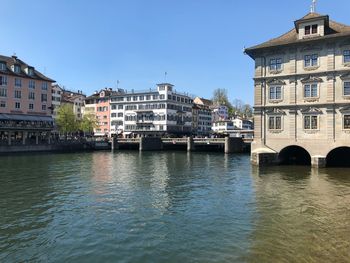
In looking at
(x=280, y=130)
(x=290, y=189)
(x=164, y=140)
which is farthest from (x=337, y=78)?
(x=164, y=140)

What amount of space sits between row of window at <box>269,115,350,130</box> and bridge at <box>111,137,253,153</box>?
31829mm

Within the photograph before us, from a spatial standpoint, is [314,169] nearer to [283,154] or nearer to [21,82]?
[283,154]

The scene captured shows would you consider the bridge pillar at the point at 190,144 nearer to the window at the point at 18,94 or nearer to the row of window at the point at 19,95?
the row of window at the point at 19,95

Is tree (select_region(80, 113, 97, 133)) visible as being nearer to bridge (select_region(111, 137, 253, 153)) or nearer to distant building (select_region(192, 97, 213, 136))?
bridge (select_region(111, 137, 253, 153))

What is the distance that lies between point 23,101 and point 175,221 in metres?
76.2

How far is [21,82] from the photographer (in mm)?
83438

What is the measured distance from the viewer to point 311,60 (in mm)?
41156

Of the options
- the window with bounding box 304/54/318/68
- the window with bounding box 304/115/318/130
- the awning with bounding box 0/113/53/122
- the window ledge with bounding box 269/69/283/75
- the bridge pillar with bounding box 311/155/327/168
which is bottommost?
the bridge pillar with bounding box 311/155/327/168

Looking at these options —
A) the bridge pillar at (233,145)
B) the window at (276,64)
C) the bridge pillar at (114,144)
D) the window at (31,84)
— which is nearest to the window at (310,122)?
the window at (276,64)

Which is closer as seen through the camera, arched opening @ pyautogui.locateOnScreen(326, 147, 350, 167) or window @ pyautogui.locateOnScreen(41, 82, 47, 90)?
arched opening @ pyautogui.locateOnScreen(326, 147, 350, 167)

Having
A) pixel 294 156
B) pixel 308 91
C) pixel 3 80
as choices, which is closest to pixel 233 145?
pixel 294 156

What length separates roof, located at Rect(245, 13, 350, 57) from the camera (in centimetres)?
4006

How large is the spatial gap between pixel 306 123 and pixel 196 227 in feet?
97.5

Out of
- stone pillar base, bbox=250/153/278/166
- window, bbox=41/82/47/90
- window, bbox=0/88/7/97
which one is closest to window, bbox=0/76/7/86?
window, bbox=0/88/7/97
